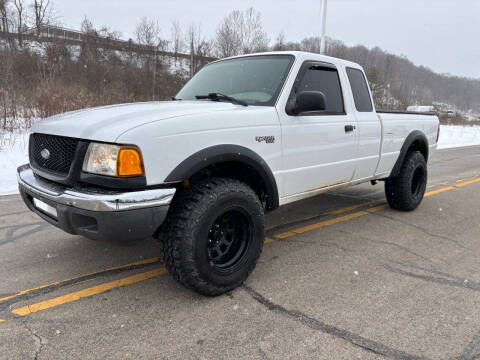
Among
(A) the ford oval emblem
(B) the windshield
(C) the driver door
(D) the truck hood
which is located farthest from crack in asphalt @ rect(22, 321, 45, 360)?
(B) the windshield

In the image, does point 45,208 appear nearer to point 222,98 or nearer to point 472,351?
point 222,98

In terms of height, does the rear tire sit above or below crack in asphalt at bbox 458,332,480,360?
above

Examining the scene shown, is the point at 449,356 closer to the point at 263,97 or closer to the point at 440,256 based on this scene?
the point at 440,256

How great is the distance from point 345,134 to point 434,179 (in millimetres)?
5146

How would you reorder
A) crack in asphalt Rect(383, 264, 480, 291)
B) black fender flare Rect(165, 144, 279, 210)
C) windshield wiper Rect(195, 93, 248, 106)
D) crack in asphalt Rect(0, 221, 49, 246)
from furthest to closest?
1. crack in asphalt Rect(0, 221, 49, 246)
2. windshield wiper Rect(195, 93, 248, 106)
3. crack in asphalt Rect(383, 264, 480, 291)
4. black fender flare Rect(165, 144, 279, 210)

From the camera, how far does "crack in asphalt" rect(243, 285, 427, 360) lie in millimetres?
2137

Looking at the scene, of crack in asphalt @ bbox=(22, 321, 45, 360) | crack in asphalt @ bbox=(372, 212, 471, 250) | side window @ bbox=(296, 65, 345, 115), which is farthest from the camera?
crack in asphalt @ bbox=(372, 212, 471, 250)

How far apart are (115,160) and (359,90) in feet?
10.7

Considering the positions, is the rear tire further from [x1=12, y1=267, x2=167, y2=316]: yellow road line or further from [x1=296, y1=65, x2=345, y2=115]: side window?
[x1=12, y1=267, x2=167, y2=316]: yellow road line

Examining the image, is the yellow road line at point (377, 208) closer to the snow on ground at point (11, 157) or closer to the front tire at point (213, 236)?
the front tire at point (213, 236)

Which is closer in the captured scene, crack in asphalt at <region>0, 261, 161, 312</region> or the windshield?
crack in asphalt at <region>0, 261, 161, 312</region>

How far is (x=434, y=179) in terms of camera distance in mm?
7938

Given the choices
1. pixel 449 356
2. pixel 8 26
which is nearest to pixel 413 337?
pixel 449 356

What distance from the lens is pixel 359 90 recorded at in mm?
4438
